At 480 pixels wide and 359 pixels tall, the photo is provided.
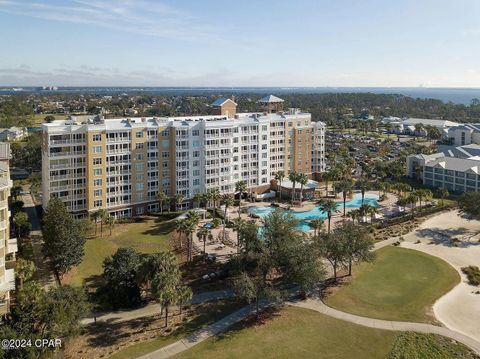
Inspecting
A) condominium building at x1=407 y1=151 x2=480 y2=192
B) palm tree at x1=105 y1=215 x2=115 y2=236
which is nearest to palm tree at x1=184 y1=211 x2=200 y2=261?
palm tree at x1=105 y1=215 x2=115 y2=236

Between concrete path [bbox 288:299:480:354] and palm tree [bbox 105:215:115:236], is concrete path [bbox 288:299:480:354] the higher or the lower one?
the lower one

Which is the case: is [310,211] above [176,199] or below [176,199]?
below

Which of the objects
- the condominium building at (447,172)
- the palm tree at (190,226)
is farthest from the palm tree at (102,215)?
the condominium building at (447,172)

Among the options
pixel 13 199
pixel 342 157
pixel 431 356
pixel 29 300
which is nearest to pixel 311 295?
pixel 431 356

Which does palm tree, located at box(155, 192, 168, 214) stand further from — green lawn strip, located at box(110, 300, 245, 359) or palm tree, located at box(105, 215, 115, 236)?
green lawn strip, located at box(110, 300, 245, 359)

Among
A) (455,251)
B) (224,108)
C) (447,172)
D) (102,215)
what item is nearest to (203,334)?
(102,215)

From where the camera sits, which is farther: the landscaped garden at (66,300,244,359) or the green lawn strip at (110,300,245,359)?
the landscaped garden at (66,300,244,359)

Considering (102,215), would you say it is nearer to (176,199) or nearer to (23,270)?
(176,199)
